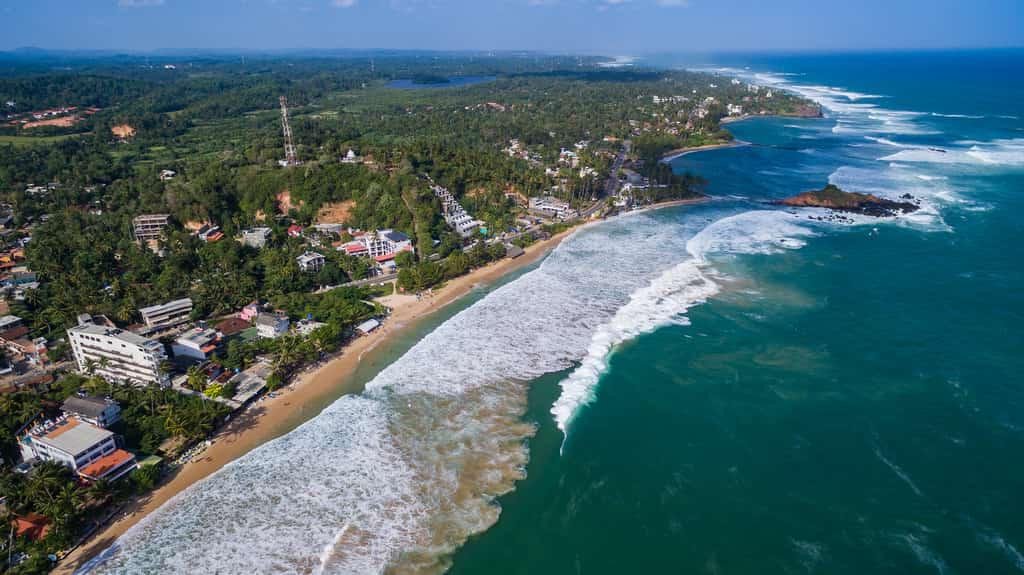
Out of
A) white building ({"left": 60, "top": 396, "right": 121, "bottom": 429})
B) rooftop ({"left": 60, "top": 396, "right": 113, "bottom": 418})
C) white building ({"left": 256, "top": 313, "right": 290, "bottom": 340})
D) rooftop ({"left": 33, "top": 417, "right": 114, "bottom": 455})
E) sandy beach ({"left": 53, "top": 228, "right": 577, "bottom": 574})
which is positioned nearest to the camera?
sandy beach ({"left": 53, "top": 228, "right": 577, "bottom": 574})

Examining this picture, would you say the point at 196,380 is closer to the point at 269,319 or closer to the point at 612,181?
the point at 269,319

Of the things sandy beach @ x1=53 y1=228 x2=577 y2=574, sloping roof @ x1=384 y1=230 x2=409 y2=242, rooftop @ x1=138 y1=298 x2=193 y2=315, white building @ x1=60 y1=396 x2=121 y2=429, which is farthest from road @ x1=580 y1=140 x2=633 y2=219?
white building @ x1=60 y1=396 x2=121 y2=429

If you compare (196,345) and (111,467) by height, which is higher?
(196,345)

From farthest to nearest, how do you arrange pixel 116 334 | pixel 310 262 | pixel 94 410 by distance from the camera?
pixel 310 262 → pixel 116 334 → pixel 94 410

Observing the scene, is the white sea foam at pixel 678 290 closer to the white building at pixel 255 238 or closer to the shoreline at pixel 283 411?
the shoreline at pixel 283 411

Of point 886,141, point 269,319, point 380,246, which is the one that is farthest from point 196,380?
point 886,141

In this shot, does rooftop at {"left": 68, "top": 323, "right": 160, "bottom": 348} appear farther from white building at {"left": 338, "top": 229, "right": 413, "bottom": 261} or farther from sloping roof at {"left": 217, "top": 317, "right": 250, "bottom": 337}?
white building at {"left": 338, "top": 229, "right": 413, "bottom": 261}

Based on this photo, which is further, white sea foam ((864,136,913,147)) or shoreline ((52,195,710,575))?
white sea foam ((864,136,913,147))
